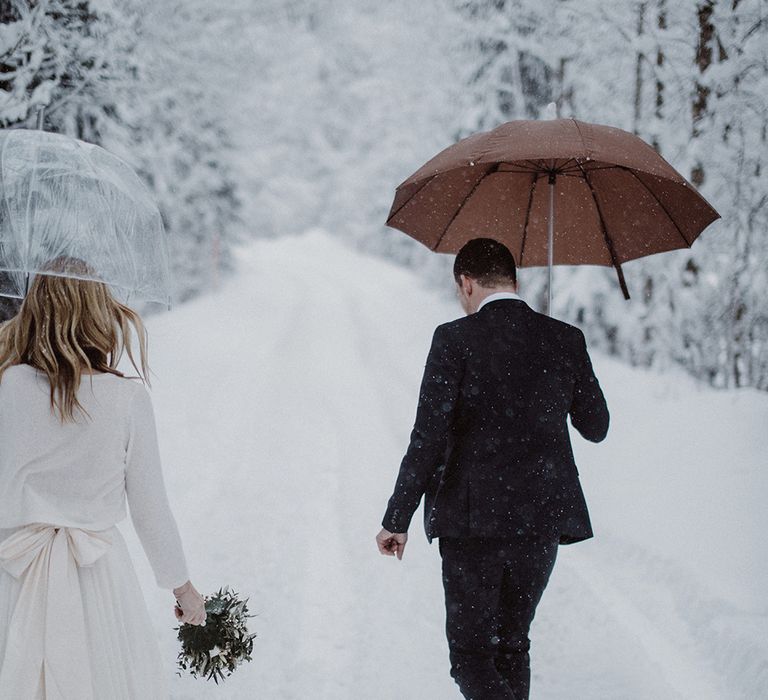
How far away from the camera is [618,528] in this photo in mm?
5648

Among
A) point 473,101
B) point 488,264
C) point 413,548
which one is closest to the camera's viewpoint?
point 488,264

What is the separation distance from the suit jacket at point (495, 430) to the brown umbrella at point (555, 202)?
88 cm

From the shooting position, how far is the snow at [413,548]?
384 centimetres

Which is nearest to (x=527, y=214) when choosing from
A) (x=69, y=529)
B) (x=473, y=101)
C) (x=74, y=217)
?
(x=74, y=217)

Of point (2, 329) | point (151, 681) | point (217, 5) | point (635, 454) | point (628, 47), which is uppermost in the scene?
point (217, 5)

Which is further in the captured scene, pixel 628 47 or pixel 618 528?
pixel 628 47

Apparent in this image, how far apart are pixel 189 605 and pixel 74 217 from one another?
4.50ft

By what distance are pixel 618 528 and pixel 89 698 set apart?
4.50 meters

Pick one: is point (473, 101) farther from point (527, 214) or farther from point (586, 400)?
point (586, 400)

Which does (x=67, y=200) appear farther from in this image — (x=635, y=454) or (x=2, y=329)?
(x=635, y=454)

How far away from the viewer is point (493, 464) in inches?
106

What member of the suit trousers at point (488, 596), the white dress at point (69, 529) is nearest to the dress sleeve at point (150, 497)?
the white dress at point (69, 529)

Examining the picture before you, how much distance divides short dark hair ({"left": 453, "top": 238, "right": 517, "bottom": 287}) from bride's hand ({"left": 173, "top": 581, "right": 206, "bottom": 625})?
1.54 metres

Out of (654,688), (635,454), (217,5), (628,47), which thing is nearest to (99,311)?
(654,688)
